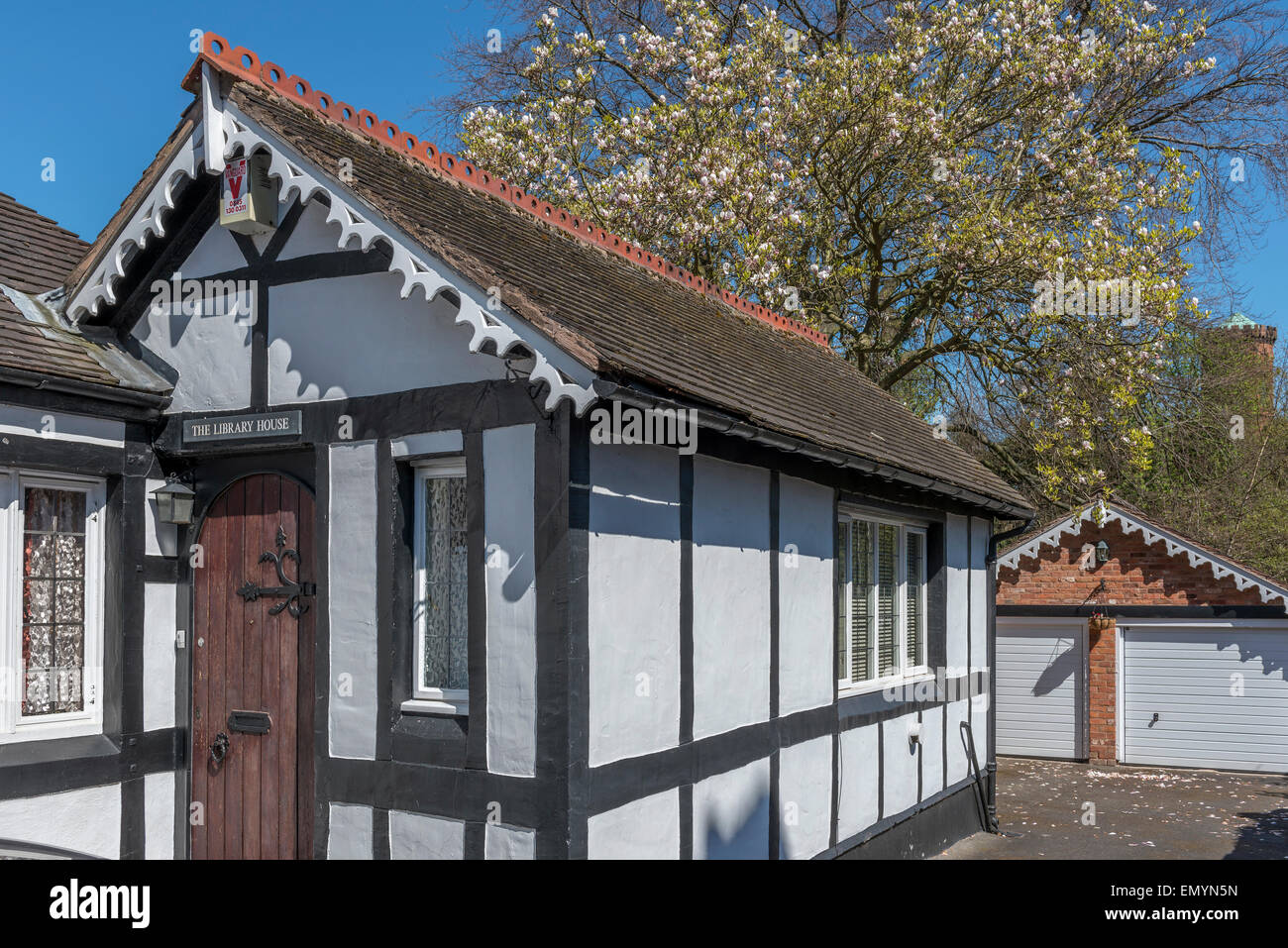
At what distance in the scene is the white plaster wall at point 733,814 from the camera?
6.52 metres

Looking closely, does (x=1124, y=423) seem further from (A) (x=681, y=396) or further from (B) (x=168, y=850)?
(B) (x=168, y=850)

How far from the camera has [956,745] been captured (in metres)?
11.3

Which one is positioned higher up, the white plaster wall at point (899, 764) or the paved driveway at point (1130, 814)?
the white plaster wall at point (899, 764)

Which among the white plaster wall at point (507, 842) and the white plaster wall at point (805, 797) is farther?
the white plaster wall at point (805, 797)

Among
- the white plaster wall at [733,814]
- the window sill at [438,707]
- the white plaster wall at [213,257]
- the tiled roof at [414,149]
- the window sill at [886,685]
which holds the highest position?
the tiled roof at [414,149]

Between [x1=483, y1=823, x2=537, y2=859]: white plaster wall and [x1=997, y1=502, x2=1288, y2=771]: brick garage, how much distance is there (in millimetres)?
14315

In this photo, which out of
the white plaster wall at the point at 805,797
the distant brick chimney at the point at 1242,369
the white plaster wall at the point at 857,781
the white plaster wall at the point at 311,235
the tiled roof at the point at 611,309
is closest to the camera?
the tiled roof at the point at 611,309

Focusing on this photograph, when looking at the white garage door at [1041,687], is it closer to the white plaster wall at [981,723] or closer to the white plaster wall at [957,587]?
the white plaster wall at [981,723]

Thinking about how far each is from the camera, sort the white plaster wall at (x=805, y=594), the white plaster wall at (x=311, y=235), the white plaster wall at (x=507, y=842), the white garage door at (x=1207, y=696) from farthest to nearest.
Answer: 1. the white garage door at (x=1207, y=696)
2. the white plaster wall at (x=805, y=594)
3. the white plaster wall at (x=311, y=235)
4. the white plaster wall at (x=507, y=842)

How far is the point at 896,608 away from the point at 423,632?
5.40 m

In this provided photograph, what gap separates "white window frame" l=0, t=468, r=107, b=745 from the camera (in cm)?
621

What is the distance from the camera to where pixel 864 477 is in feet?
29.5

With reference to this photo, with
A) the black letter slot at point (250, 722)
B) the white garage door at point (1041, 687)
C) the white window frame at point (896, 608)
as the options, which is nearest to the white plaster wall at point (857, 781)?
the white window frame at point (896, 608)

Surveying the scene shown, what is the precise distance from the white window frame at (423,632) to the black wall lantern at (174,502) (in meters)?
1.69
